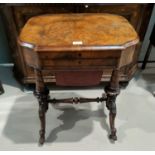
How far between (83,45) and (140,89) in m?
1.07

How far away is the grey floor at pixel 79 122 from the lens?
1446mm

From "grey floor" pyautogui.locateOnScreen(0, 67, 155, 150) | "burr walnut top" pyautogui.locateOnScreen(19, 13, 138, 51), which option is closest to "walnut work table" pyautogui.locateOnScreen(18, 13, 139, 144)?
"burr walnut top" pyautogui.locateOnScreen(19, 13, 138, 51)

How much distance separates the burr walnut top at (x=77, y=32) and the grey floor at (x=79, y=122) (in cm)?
73

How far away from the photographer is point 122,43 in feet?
3.37

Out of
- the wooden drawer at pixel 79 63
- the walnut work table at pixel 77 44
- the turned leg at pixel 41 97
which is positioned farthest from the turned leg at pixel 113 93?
the turned leg at pixel 41 97

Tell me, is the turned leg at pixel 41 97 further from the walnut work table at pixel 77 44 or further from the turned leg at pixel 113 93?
the turned leg at pixel 113 93

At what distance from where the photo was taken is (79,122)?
1.61 metres

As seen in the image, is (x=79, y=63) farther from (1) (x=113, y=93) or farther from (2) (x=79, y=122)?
(2) (x=79, y=122)

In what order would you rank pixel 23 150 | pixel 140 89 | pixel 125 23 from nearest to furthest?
pixel 125 23 → pixel 23 150 → pixel 140 89

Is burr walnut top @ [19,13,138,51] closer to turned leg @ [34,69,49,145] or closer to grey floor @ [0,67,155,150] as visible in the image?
turned leg @ [34,69,49,145]

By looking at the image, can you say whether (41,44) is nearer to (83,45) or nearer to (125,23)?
(83,45)

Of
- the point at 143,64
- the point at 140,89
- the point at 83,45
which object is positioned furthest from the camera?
the point at 143,64

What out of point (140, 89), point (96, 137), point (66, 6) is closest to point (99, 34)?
point (66, 6)

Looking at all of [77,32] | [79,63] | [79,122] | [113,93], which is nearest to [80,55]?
[79,63]
